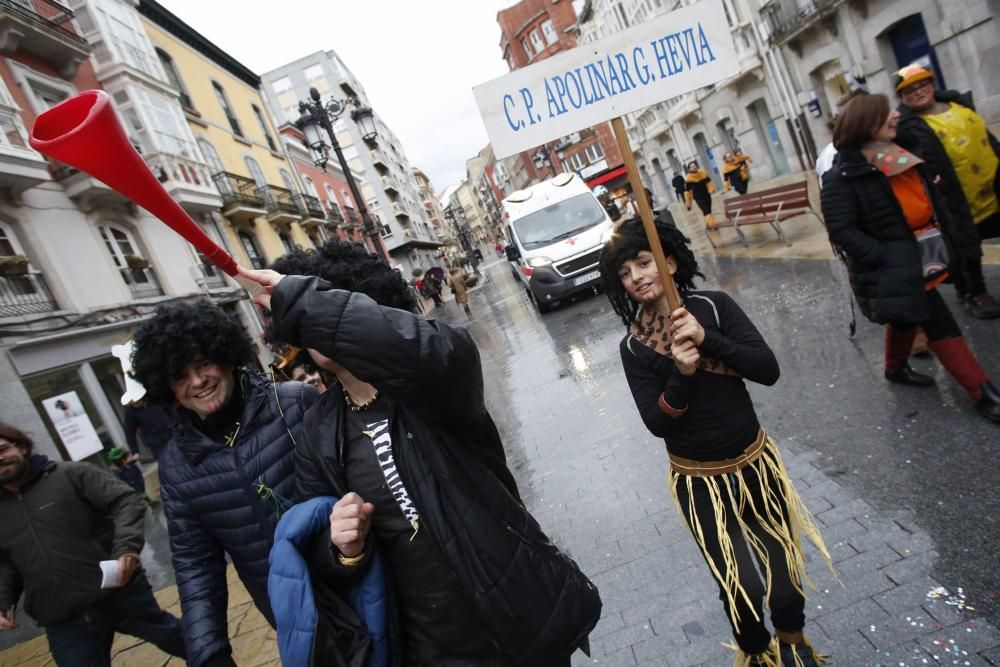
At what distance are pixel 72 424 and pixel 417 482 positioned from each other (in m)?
11.3

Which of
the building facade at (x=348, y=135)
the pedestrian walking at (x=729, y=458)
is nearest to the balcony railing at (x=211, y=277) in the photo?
the pedestrian walking at (x=729, y=458)

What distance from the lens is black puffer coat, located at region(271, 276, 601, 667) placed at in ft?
4.13

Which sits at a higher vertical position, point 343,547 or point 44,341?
point 44,341

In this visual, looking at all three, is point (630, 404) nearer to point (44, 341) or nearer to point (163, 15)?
point (44, 341)

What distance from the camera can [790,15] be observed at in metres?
16.3

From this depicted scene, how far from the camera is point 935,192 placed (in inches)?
124

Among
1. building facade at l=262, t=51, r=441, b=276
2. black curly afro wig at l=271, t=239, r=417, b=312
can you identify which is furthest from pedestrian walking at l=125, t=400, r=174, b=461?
building facade at l=262, t=51, r=441, b=276

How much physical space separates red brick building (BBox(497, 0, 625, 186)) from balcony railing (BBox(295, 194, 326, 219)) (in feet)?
75.9

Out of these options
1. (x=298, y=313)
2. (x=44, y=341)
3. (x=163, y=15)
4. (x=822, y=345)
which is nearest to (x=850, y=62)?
(x=822, y=345)

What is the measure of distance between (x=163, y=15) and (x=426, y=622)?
25.2 metres

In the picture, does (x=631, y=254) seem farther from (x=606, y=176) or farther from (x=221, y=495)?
(x=606, y=176)

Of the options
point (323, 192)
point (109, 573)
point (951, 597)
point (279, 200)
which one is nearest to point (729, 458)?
point (951, 597)

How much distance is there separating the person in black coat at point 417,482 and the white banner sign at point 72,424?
34.7ft

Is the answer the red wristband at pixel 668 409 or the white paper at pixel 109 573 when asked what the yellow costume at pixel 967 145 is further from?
the white paper at pixel 109 573
